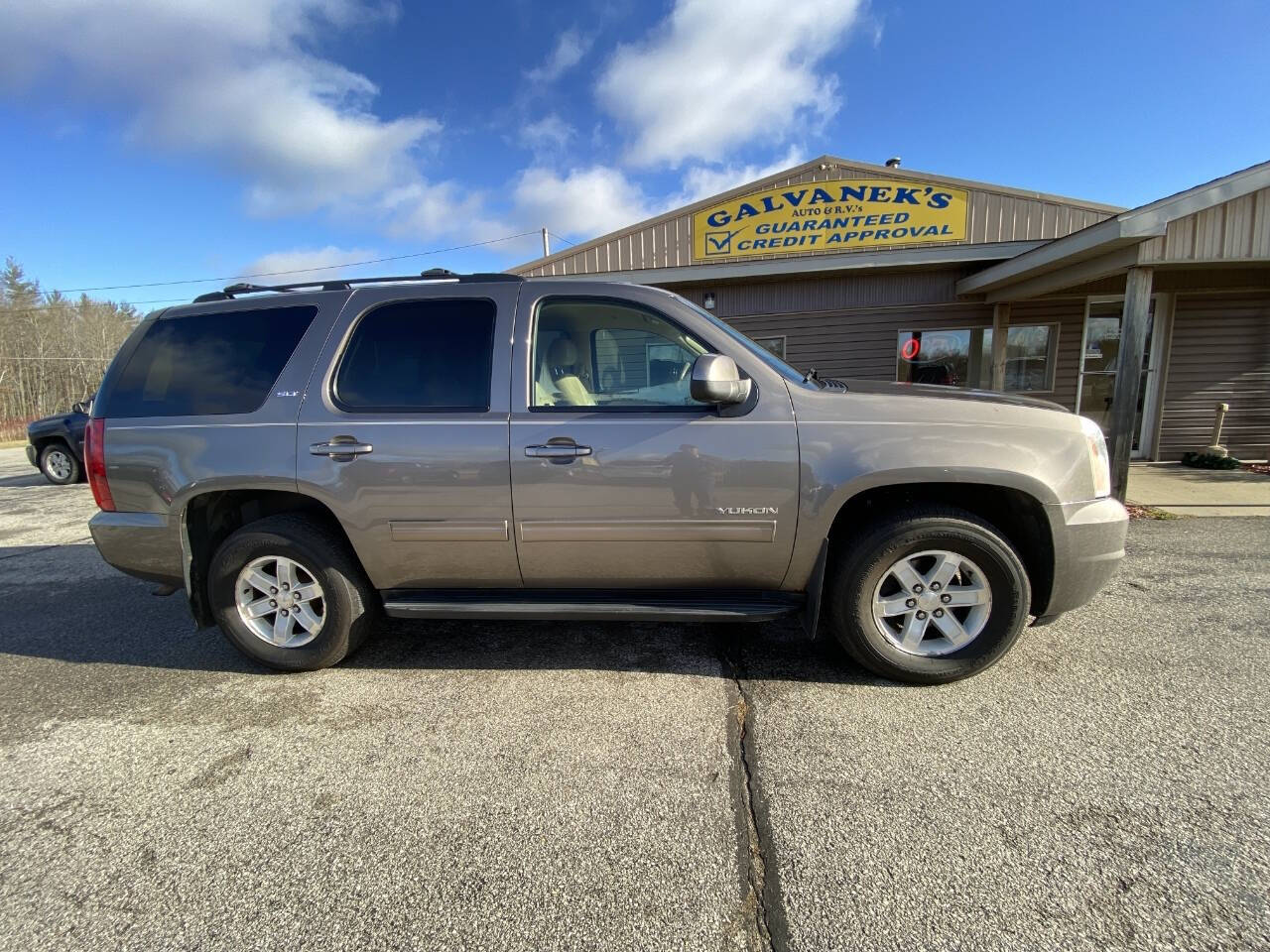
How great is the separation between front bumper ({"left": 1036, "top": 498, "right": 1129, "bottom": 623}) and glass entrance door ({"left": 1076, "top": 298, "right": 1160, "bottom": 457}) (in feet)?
26.4

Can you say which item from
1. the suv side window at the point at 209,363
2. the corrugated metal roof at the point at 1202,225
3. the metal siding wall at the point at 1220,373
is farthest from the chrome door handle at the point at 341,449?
the metal siding wall at the point at 1220,373

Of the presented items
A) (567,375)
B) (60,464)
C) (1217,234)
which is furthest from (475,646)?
(60,464)

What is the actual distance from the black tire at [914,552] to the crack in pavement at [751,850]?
0.65m

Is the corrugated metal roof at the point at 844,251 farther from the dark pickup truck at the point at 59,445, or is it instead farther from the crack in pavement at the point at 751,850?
the crack in pavement at the point at 751,850

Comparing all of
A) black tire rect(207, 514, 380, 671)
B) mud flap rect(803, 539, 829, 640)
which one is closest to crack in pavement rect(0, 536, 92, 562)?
black tire rect(207, 514, 380, 671)

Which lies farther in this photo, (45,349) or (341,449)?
(45,349)

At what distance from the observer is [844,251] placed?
→ 9.53m

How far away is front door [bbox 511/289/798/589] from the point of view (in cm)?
265

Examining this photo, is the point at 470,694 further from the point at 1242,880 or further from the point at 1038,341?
the point at 1038,341

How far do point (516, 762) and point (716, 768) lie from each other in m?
0.78

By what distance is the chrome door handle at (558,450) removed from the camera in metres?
2.68

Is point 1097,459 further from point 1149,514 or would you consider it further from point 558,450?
point 1149,514

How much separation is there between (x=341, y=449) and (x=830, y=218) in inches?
366

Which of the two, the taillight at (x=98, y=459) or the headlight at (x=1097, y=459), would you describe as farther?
the taillight at (x=98, y=459)
